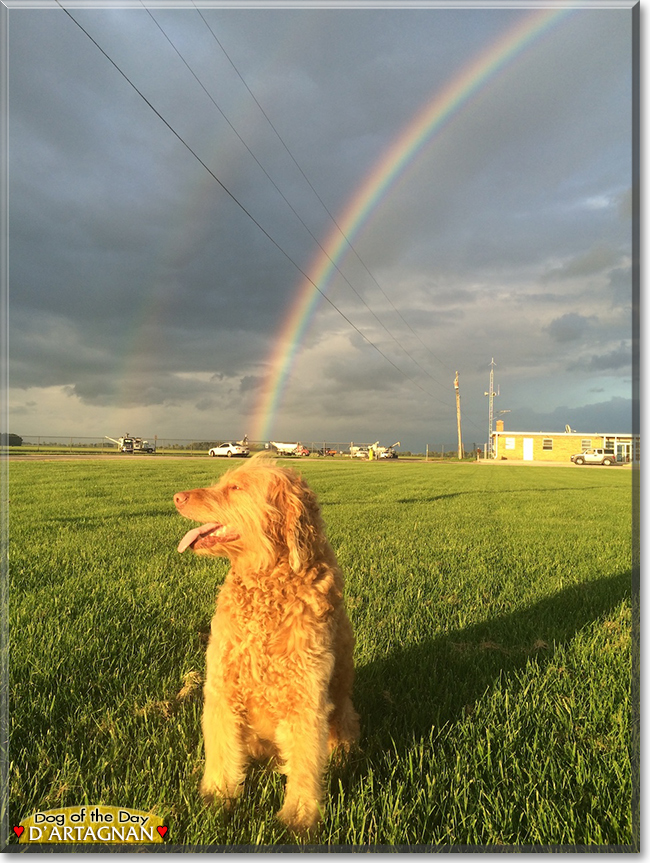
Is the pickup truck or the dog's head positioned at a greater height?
the dog's head

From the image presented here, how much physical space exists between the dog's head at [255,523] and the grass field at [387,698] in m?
1.16

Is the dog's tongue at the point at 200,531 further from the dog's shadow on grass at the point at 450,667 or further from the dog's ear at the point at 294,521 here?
the dog's shadow on grass at the point at 450,667

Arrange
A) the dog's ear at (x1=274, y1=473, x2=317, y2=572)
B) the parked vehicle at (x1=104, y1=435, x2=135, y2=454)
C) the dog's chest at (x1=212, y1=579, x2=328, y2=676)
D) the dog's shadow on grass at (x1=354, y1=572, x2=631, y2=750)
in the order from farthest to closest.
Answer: the parked vehicle at (x1=104, y1=435, x2=135, y2=454)
the dog's shadow on grass at (x1=354, y1=572, x2=631, y2=750)
the dog's ear at (x1=274, y1=473, x2=317, y2=572)
the dog's chest at (x1=212, y1=579, x2=328, y2=676)

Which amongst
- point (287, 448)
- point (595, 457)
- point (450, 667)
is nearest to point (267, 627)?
point (450, 667)

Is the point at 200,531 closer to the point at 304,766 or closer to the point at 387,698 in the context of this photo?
the point at 304,766

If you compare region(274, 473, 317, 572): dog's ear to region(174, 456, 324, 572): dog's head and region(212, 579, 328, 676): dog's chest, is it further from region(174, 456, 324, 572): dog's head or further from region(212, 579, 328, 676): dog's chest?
region(212, 579, 328, 676): dog's chest

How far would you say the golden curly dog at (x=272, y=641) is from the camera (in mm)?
2293

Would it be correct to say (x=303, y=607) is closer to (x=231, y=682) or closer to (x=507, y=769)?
(x=231, y=682)

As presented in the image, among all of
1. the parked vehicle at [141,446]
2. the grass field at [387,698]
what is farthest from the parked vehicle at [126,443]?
the grass field at [387,698]

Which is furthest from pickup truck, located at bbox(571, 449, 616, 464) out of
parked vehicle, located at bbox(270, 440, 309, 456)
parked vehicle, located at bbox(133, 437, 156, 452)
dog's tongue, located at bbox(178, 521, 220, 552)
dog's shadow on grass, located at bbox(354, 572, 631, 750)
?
dog's tongue, located at bbox(178, 521, 220, 552)

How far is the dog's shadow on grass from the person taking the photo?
3.09 metres

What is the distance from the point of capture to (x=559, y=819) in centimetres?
227

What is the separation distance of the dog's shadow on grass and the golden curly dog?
58 centimetres

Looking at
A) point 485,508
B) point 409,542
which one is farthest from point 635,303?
point 485,508
